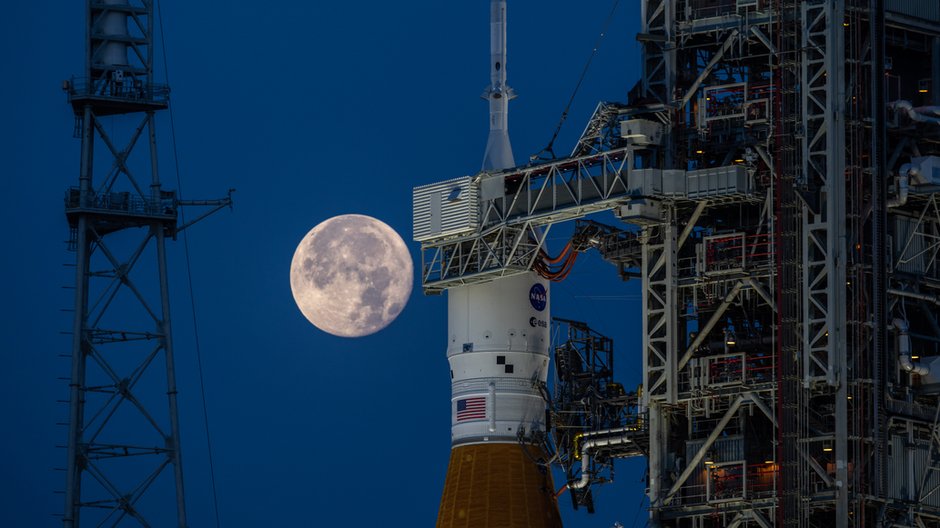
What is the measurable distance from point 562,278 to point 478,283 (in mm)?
3444

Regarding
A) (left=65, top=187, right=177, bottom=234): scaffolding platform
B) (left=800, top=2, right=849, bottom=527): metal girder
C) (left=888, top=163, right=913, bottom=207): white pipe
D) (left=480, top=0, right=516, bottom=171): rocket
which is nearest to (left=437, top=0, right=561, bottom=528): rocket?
(left=480, top=0, right=516, bottom=171): rocket

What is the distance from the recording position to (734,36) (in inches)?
4771

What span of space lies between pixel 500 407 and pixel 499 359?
1.94m

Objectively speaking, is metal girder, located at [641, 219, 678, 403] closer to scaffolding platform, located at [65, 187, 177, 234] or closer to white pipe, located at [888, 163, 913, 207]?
white pipe, located at [888, 163, 913, 207]

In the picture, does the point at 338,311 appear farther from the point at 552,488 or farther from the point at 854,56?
the point at 854,56

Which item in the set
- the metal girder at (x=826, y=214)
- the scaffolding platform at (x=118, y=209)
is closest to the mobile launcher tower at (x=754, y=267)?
the metal girder at (x=826, y=214)

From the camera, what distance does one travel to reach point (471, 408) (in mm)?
126812

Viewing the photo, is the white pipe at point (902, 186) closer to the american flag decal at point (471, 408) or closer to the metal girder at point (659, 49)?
the metal girder at point (659, 49)

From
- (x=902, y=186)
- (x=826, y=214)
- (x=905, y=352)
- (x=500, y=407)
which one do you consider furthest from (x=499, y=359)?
(x=902, y=186)

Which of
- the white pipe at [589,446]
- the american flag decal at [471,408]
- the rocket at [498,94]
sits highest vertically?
the rocket at [498,94]

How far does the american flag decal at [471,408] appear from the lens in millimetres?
126438

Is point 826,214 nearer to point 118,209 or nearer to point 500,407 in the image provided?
point 500,407

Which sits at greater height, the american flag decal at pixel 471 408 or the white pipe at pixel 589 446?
the american flag decal at pixel 471 408

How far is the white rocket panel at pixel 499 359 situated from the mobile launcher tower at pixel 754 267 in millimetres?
141
